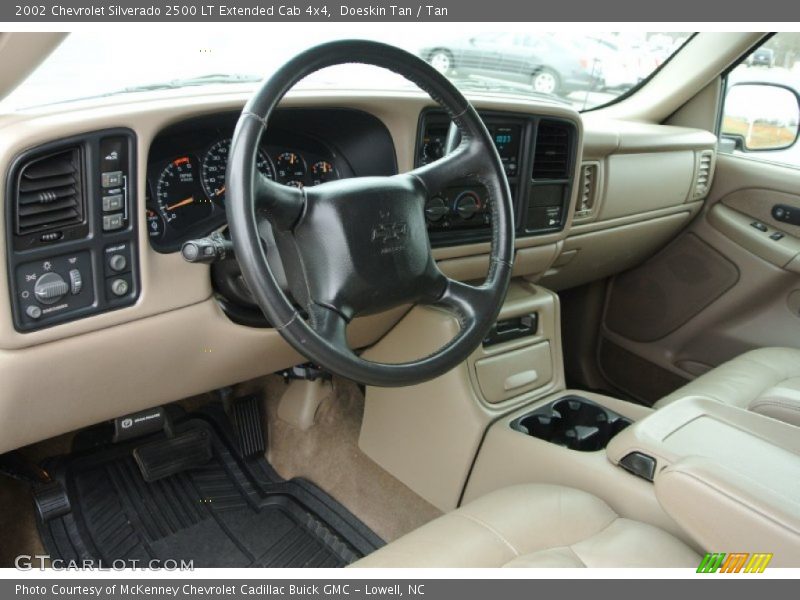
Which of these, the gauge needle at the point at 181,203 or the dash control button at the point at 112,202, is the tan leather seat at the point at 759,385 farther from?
the dash control button at the point at 112,202

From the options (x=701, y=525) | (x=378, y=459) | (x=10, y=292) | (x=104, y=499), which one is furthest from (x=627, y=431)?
(x=104, y=499)

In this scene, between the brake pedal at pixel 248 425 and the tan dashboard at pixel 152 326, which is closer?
the tan dashboard at pixel 152 326

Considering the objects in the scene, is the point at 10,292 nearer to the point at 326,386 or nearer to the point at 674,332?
the point at 326,386

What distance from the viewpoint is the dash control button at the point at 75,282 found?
47.4 inches

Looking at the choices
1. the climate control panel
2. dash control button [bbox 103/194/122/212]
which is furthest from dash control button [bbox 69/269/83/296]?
dash control button [bbox 103/194/122/212]

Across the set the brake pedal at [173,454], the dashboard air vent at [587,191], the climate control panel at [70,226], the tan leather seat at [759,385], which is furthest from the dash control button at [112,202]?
the dashboard air vent at [587,191]

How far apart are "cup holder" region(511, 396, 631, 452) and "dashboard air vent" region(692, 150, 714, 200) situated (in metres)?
1.16

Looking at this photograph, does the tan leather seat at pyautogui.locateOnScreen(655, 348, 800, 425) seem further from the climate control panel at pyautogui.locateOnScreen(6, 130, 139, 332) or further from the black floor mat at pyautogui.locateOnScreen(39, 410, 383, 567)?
the climate control panel at pyautogui.locateOnScreen(6, 130, 139, 332)

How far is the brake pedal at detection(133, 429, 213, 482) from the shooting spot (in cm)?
190

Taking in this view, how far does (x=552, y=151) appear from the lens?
195 cm

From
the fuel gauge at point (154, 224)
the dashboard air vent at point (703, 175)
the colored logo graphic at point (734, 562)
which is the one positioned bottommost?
the colored logo graphic at point (734, 562)

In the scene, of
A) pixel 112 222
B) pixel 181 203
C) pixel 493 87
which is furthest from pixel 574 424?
pixel 112 222

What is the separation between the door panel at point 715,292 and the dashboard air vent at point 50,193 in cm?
221

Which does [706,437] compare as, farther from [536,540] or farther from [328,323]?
[328,323]
